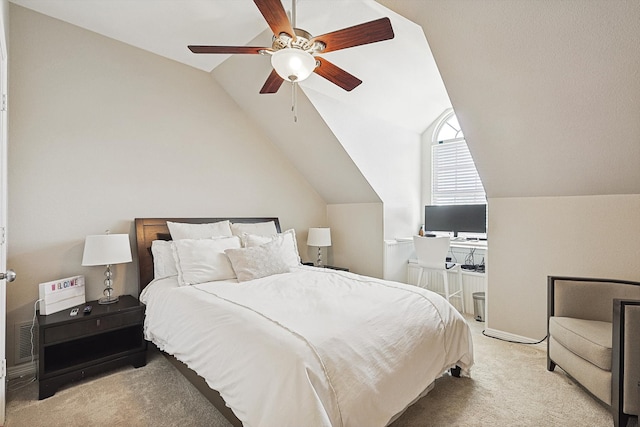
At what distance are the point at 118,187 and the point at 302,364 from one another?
2.52 m

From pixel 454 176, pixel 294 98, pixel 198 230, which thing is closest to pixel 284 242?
pixel 198 230

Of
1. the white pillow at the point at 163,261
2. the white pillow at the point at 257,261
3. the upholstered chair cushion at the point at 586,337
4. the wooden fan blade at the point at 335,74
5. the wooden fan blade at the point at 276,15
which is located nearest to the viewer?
the wooden fan blade at the point at 276,15

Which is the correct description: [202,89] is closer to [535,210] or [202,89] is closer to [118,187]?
[118,187]

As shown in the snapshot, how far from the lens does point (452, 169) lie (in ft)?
14.8

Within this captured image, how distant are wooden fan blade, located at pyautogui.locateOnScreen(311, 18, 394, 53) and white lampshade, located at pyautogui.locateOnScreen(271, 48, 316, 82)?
0.13 metres

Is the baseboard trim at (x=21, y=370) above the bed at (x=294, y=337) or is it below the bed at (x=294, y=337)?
below

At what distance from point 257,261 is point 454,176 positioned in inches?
123

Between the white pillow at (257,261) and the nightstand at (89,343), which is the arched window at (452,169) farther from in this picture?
the nightstand at (89,343)

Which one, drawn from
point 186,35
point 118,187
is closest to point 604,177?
point 186,35

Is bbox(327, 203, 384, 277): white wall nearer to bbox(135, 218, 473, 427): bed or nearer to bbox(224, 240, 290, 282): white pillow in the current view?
bbox(135, 218, 473, 427): bed

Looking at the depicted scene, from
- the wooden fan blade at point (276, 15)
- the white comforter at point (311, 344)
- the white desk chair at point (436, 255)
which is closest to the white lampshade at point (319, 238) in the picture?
the white desk chair at point (436, 255)

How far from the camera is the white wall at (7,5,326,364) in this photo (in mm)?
2457

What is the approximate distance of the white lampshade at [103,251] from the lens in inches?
95.3

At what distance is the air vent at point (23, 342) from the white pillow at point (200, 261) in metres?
1.16
